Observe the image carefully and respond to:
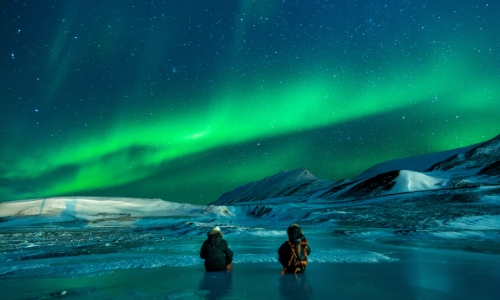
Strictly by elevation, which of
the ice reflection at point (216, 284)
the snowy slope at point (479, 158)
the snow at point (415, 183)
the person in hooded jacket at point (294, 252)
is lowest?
the ice reflection at point (216, 284)

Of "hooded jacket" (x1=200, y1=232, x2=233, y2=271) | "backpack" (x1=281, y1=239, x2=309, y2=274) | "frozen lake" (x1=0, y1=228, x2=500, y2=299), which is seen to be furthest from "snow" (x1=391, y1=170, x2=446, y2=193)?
"hooded jacket" (x1=200, y1=232, x2=233, y2=271)

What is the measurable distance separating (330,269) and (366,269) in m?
1.00

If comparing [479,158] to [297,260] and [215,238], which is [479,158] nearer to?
[297,260]

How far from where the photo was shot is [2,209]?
321ft

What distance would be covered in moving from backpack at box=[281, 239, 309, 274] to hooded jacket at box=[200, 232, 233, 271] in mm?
1628

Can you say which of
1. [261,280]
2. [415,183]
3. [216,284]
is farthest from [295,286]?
[415,183]

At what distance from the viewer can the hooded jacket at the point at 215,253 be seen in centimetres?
914

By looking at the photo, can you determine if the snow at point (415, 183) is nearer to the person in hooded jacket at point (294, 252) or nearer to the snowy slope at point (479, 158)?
the snowy slope at point (479, 158)

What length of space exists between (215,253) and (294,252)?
83.6 inches

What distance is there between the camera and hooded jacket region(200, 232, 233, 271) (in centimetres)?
914

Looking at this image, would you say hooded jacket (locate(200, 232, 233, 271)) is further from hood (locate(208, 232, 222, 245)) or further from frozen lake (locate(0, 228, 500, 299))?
frozen lake (locate(0, 228, 500, 299))

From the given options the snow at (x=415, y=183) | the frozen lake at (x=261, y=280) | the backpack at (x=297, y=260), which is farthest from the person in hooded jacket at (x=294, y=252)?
the snow at (x=415, y=183)

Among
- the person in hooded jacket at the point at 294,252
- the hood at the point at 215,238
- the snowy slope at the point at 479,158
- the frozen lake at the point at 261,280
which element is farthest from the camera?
the snowy slope at the point at 479,158

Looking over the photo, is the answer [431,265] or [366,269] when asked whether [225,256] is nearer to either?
[366,269]
